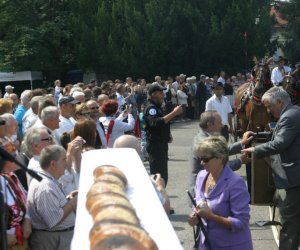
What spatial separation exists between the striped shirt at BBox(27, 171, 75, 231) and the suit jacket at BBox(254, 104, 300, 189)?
2576mm

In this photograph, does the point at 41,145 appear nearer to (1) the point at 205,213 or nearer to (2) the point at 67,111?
(1) the point at 205,213

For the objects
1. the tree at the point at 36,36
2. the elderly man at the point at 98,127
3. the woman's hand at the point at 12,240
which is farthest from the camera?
the tree at the point at 36,36

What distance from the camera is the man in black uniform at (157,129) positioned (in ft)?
30.8

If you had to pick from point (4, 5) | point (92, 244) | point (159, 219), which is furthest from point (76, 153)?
point (4, 5)

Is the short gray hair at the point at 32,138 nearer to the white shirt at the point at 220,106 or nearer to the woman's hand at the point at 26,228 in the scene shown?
the woman's hand at the point at 26,228

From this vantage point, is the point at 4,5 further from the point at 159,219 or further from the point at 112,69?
the point at 159,219

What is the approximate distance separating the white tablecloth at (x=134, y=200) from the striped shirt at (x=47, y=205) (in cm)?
75

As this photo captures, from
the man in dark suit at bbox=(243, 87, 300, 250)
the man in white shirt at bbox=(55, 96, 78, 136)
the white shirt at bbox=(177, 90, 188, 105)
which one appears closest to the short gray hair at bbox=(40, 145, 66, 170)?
the man in dark suit at bbox=(243, 87, 300, 250)

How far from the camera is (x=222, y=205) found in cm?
517

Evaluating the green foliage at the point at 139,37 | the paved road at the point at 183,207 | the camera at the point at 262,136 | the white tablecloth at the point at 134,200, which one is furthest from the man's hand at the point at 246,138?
the green foliage at the point at 139,37

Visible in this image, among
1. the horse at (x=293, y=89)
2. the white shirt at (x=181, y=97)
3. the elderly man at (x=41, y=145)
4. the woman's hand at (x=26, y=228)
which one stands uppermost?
the elderly man at (x=41, y=145)

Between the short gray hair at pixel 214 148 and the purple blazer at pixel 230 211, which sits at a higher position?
the short gray hair at pixel 214 148

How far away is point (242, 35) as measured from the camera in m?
37.3

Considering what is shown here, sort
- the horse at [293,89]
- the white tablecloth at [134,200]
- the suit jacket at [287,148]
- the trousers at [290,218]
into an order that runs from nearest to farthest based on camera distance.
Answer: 1. the white tablecloth at [134,200]
2. the suit jacket at [287,148]
3. the trousers at [290,218]
4. the horse at [293,89]
